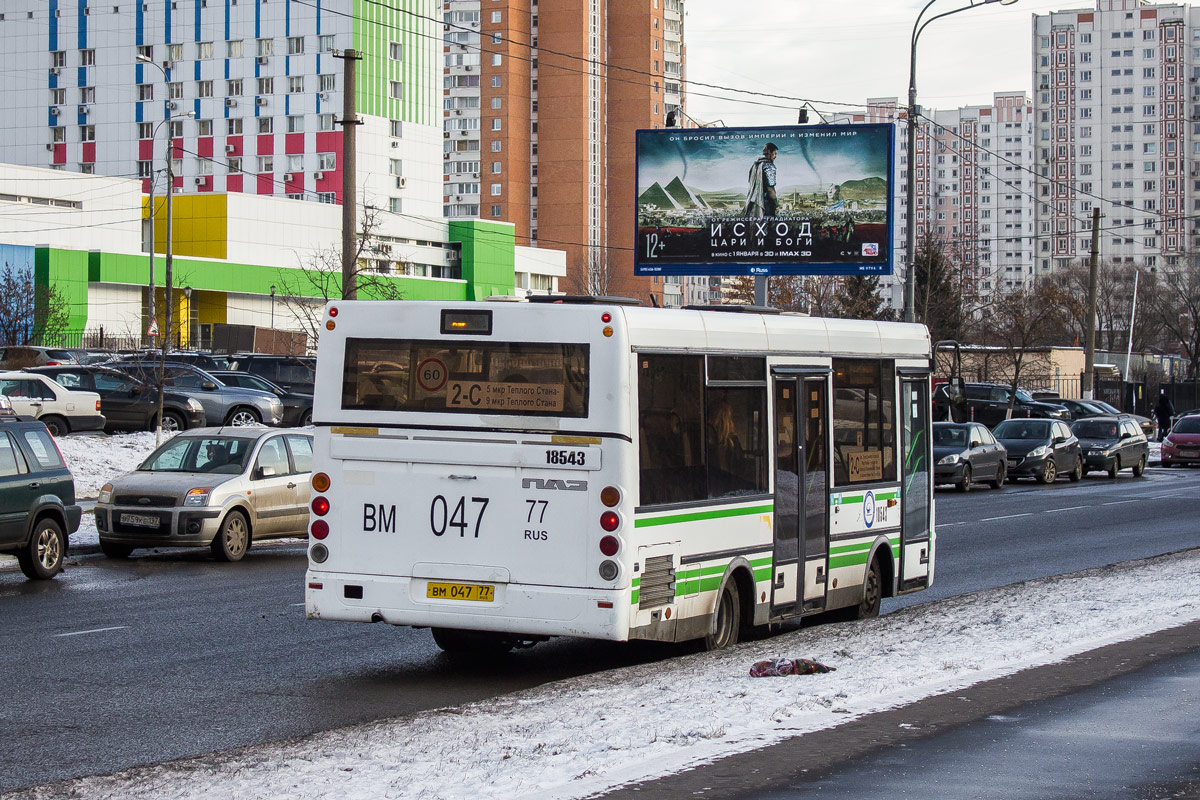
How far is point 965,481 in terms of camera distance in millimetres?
33625

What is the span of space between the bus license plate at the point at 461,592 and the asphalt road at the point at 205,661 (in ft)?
2.05

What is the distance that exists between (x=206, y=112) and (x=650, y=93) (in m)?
45.6

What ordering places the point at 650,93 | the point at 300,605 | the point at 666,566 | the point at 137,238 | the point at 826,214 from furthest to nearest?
the point at 650,93 → the point at 137,238 → the point at 826,214 → the point at 300,605 → the point at 666,566

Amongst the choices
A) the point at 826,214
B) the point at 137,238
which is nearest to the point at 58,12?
the point at 137,238

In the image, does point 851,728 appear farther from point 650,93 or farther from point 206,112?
point 650,93

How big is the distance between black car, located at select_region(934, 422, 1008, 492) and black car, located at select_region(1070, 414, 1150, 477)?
21.1ft

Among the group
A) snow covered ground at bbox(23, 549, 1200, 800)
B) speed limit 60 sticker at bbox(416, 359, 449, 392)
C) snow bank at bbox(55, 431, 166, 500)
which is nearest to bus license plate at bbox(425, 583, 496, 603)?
snow covered ground at bbox(23, 549, 1200, 800)

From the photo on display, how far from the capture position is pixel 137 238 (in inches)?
3184

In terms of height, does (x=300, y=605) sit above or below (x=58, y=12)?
below

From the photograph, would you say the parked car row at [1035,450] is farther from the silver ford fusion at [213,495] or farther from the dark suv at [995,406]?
the silver ford fusion at [213,495]

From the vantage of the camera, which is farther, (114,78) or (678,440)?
(114,78)

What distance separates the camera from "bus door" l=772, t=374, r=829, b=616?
38.0 feet

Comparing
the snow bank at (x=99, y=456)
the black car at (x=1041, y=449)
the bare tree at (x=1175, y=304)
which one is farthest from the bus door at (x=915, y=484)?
the bare tree at (x=1175, y=304)

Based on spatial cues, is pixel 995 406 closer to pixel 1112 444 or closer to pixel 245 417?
pixel 1112 444
